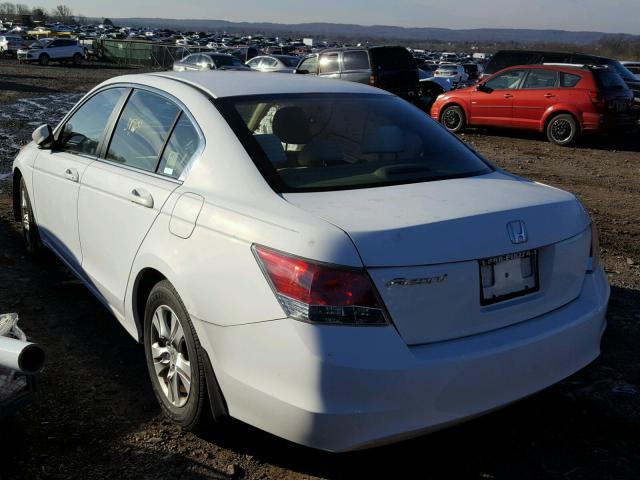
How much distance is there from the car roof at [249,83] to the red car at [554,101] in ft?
34.9

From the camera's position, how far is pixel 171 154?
11.3 ft

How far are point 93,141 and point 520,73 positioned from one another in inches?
482

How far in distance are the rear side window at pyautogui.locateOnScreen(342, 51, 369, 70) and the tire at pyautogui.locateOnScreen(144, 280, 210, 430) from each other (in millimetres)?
15444

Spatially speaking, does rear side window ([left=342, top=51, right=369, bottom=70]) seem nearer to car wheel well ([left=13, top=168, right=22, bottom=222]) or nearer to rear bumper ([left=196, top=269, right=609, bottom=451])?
car wheel well ([left=13, top=168, right=22, bottom=222])

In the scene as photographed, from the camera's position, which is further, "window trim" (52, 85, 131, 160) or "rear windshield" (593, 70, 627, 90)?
"rear windshield" (593, 70, 627, 90)

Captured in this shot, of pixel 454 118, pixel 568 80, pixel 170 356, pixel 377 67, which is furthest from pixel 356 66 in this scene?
pixel 170 356

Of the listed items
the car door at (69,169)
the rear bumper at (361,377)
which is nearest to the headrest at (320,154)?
the rear bumper at (361,377)

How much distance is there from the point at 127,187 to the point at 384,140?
1.37 meters

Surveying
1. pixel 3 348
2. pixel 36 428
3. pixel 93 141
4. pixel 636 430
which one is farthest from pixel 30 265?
pixel 636 430

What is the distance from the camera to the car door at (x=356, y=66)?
58.2ft

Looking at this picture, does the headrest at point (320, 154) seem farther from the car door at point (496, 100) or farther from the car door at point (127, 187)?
the car door at point (496, 100)

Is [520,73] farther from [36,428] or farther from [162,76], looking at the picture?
[36,428]

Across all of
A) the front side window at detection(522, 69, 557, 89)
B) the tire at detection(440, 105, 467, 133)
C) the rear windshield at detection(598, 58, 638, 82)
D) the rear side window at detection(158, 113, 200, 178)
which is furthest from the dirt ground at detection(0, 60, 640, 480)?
the rear windshield at detection(598, 58, 638, 82)

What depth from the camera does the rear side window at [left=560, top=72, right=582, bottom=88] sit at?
1364cm
